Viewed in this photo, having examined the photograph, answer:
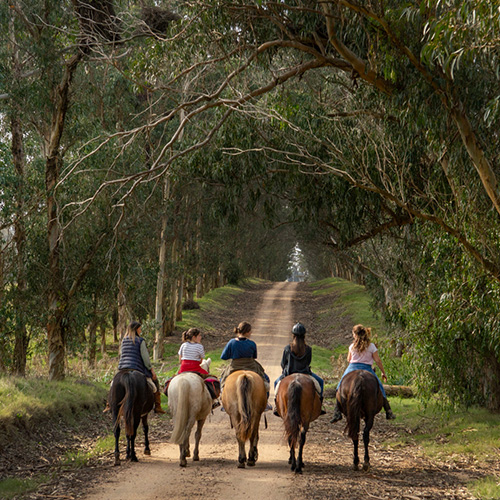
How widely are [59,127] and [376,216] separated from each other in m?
8.12

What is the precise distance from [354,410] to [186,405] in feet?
8.17

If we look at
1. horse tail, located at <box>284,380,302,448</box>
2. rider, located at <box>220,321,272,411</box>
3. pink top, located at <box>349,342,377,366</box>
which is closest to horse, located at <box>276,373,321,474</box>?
horse tail, located at <box>284,380,302,448</box>

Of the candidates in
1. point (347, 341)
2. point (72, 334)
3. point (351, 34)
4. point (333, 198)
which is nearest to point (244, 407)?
point (333, 198)

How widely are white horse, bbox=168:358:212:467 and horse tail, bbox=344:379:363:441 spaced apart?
224 cm

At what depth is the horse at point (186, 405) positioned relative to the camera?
9383mm

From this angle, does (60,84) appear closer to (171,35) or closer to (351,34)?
(171,35)

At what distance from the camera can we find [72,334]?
16844mm

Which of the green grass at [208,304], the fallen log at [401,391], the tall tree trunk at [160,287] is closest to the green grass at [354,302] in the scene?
the green grass at [208,304]

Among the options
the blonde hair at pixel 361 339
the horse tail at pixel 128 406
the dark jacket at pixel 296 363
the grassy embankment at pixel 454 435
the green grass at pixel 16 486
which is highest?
the blonde hair at pixel 361 339

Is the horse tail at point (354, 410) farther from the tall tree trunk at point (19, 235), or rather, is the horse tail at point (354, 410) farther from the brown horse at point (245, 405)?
the tall tree trunk at point (19, 235)

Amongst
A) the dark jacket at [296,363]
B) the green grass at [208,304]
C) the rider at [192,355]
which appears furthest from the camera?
the green grass at [208,304]

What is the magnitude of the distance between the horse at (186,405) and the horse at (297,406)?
119cm

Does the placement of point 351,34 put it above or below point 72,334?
above

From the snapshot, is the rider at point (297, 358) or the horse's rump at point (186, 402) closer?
the horse's rump at point (186, 402)
